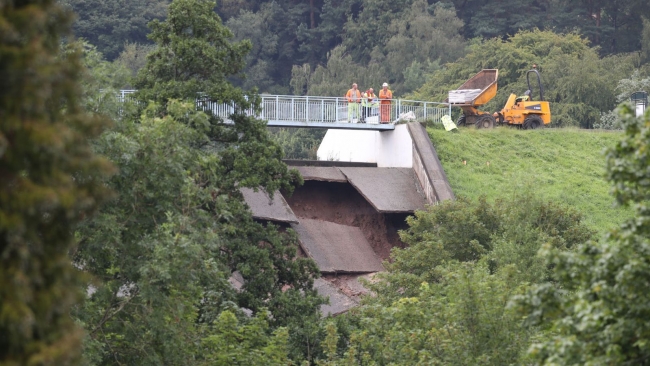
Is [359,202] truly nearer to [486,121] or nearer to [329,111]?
[329,111]

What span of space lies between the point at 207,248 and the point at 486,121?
76.8ft

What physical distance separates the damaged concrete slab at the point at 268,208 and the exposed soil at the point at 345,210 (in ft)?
7.87

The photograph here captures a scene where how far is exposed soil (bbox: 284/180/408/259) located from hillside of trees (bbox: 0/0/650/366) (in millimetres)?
5671

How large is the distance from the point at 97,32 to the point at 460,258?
49.4 m

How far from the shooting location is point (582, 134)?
3716 centimetres

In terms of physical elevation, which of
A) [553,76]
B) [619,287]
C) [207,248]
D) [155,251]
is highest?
[619,287]

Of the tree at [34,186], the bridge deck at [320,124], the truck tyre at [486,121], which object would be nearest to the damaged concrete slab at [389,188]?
the bridge deck at [320,124]

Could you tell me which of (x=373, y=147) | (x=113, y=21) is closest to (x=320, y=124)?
(x=373, y=147)

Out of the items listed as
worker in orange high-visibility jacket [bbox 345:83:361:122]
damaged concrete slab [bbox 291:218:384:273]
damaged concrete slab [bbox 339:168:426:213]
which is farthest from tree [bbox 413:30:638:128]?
damaged concrete slab [bbox 291:218:384:273]

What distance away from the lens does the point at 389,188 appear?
102 feet

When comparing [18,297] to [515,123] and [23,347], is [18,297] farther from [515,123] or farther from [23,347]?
[515,123]

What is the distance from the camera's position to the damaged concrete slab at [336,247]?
27.9m

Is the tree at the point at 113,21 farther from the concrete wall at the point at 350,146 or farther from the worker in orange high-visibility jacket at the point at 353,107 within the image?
the worker in orange high-visibility jacket at the point at 353,107

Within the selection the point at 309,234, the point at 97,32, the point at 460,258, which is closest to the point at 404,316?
the point at 460,258
